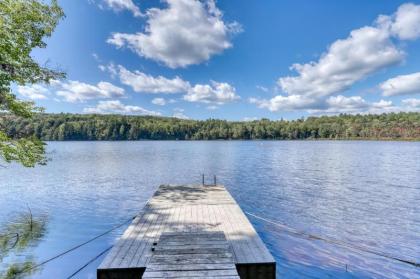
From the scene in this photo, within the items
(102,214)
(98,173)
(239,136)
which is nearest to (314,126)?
(239,136)

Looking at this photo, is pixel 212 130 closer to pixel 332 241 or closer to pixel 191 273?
pixel 332 241

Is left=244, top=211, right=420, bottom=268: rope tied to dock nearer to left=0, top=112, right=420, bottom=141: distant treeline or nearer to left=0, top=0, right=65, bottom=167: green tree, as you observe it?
left=0, top=0, right=65, bottom=167: green tree

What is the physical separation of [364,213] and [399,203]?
3.35 metres

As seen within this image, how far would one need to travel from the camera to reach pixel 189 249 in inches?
222

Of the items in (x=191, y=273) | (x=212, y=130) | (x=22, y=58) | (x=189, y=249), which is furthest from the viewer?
(x=212, y=130)

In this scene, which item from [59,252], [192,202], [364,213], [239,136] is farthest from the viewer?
[239,136]

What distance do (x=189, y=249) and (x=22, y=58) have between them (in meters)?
7.45

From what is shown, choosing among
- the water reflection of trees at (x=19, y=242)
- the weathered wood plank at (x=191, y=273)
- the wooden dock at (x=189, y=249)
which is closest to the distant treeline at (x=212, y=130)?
the water reflection of trees at (x=19, y=242)

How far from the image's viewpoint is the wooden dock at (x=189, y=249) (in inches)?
190

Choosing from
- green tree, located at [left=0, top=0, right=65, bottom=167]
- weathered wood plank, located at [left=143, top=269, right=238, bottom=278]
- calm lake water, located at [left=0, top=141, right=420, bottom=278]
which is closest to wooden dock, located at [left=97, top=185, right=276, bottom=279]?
weathered wood plank, located at [left=143, top=269, right=238, bottom=278]

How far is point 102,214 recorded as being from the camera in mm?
14211

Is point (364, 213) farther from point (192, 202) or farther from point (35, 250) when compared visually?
point (35, 250)

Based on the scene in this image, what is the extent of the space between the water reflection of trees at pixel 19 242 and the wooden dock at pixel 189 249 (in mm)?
3680

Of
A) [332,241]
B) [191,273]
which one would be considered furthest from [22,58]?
[332,241]
